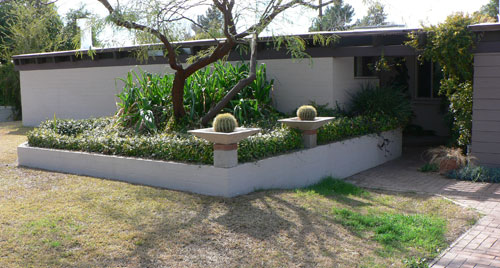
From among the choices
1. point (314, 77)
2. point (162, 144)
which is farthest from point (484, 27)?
point (162, 144)

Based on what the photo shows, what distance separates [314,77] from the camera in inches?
394

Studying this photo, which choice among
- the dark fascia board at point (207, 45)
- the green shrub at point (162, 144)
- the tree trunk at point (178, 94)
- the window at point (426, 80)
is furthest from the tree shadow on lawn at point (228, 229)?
the window at point (426, 80)

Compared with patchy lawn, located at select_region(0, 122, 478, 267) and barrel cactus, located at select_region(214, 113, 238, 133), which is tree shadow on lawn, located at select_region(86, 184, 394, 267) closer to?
patchy lawn, located at select_region(0, 122, 478, 267)

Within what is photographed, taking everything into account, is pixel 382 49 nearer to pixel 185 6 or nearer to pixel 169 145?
pixel 185 6

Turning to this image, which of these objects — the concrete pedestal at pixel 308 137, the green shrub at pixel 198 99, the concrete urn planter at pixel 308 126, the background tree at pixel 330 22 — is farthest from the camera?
the green shrub at pixel 198 99

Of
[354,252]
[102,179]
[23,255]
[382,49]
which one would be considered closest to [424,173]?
[382,49]

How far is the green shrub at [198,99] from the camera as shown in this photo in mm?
9094

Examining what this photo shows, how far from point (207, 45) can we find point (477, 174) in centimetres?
612

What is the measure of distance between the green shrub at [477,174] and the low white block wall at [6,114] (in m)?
16.6

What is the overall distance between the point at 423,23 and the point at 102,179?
6.39m

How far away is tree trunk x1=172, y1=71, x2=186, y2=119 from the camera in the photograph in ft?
28.1

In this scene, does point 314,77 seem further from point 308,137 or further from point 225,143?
point 225,143

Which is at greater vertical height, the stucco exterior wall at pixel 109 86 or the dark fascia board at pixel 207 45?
the dark fascia board at pixel 207 45

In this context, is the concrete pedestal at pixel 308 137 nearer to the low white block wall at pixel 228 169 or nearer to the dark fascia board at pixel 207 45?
the low white block wall at pixel 228 169
